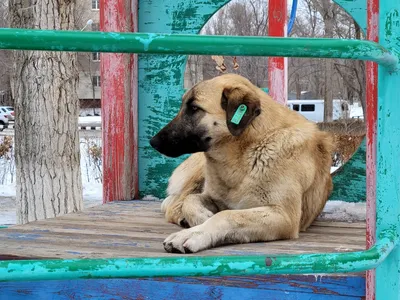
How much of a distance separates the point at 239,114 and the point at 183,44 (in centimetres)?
196

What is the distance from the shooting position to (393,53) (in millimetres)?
1795

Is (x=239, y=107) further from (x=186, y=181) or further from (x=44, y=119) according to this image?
(x=44, y=119)

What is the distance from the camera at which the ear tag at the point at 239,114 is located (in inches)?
136

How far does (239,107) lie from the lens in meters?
3.51

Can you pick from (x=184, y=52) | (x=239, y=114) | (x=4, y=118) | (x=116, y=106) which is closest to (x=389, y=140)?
(x=184, y=52)

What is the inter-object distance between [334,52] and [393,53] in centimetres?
25

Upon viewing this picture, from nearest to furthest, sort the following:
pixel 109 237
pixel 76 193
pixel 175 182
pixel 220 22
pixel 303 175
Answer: pixel 109 237
pixel 303 175
pixel 175 182
pixel 76 193
pixel 220 22

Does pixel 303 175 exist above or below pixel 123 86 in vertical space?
below

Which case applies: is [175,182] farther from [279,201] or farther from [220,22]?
Answer: [220,22]

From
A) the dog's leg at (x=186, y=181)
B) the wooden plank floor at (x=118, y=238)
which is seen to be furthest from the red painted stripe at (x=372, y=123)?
the dog's leg at (x=186, y=181)

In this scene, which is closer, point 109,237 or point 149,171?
point 109,237

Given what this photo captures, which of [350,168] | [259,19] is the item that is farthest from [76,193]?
[259,19]

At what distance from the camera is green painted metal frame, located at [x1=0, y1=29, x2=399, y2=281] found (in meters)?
1.46

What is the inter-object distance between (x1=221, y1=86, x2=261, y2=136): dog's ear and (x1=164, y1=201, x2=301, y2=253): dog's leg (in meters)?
0.48
